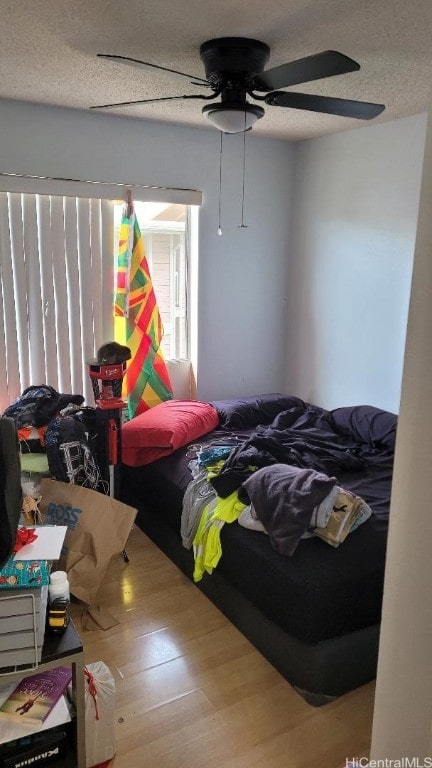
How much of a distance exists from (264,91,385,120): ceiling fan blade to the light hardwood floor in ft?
7.20

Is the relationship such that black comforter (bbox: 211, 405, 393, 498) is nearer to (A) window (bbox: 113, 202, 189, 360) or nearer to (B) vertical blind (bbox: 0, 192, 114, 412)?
(A) window (bbox: 113, 202, 189, 360)

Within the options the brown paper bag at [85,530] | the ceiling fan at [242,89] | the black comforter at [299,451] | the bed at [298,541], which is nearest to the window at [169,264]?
the bed at [298,541]

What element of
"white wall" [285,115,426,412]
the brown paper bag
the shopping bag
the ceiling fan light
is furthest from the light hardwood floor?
the ceiling fan light

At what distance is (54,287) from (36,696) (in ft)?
Result: 8.00

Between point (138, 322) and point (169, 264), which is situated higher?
point (169, 264)

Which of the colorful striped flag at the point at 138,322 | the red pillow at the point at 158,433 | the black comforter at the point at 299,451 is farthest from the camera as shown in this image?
the colorful striped flag at the point at 138,322

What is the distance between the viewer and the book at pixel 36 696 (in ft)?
4.85

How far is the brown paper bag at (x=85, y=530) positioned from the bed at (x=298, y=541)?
1.28 feet

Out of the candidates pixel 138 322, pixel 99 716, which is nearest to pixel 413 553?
pixel 99 716

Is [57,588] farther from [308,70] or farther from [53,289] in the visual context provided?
[53,289]

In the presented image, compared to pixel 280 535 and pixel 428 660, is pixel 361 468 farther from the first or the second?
pixel 428 660

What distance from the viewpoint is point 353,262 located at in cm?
376

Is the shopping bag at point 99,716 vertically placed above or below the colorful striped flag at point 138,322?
below

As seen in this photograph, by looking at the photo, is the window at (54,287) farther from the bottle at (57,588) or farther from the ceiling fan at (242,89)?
the bottle at (57,588)
